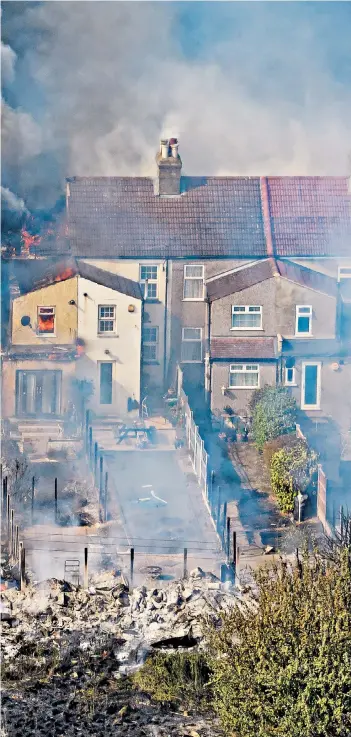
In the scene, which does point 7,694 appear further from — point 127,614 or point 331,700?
point 331,700

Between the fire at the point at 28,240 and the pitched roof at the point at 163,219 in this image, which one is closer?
the pitched roof at the point at 163,219

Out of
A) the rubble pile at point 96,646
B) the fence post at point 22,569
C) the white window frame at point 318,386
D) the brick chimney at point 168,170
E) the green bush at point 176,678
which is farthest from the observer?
the brick chimney at point 168,170

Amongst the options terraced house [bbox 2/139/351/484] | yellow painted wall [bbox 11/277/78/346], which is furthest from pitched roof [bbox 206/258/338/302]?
yellow painted wall [bbox 11/277/78/346]

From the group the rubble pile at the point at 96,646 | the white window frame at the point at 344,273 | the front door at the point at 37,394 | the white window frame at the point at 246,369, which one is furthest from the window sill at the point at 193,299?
the rubble pile at the point at 96,646

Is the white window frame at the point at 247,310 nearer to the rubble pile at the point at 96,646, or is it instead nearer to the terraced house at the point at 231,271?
the terraced house at the point at 231,271

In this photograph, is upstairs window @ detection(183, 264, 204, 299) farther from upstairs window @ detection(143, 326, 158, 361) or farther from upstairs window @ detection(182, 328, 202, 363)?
upstairs window @ detection(143, 326, 158, 361)

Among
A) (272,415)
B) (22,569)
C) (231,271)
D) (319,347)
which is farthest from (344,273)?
(22,569)

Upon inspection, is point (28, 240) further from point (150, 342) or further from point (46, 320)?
point (150, 342)

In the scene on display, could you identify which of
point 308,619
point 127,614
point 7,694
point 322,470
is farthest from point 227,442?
point 308,619
